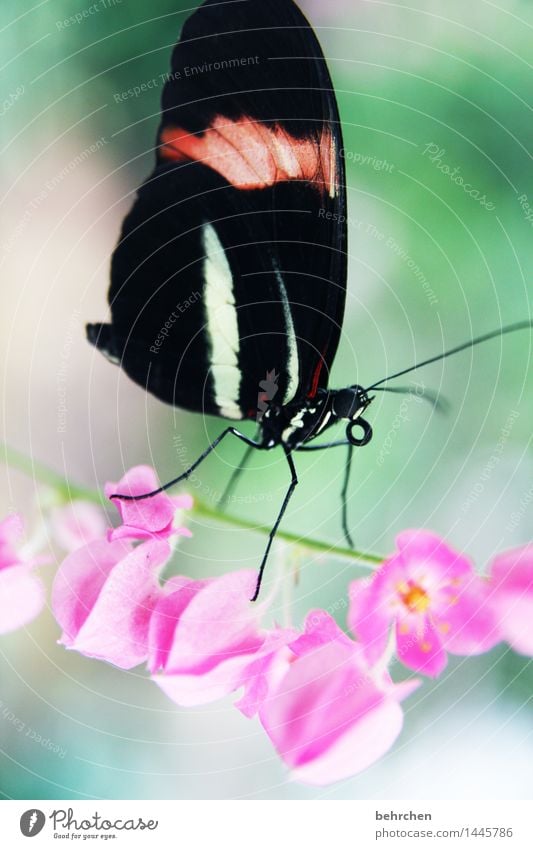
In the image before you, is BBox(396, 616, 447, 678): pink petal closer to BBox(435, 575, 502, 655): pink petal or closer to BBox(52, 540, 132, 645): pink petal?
BBox(435, 575, 502, 655): pink petal

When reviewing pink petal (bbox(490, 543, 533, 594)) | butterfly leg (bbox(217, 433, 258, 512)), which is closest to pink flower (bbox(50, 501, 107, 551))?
butterfly leg (bbox(217, 433, 258, 512))

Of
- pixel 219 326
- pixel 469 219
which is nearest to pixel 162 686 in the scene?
pixel 219 326

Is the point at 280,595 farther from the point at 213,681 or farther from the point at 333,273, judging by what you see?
the point at 333,273

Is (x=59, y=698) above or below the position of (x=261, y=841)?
above

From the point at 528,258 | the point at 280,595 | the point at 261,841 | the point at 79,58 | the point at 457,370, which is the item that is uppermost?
the point at 79,58

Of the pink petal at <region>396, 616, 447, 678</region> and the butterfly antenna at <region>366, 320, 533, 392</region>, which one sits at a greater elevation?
the butterfly antenna at <region>366, 320, 533, 392</region>

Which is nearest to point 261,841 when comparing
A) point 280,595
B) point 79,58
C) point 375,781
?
point 375,781
